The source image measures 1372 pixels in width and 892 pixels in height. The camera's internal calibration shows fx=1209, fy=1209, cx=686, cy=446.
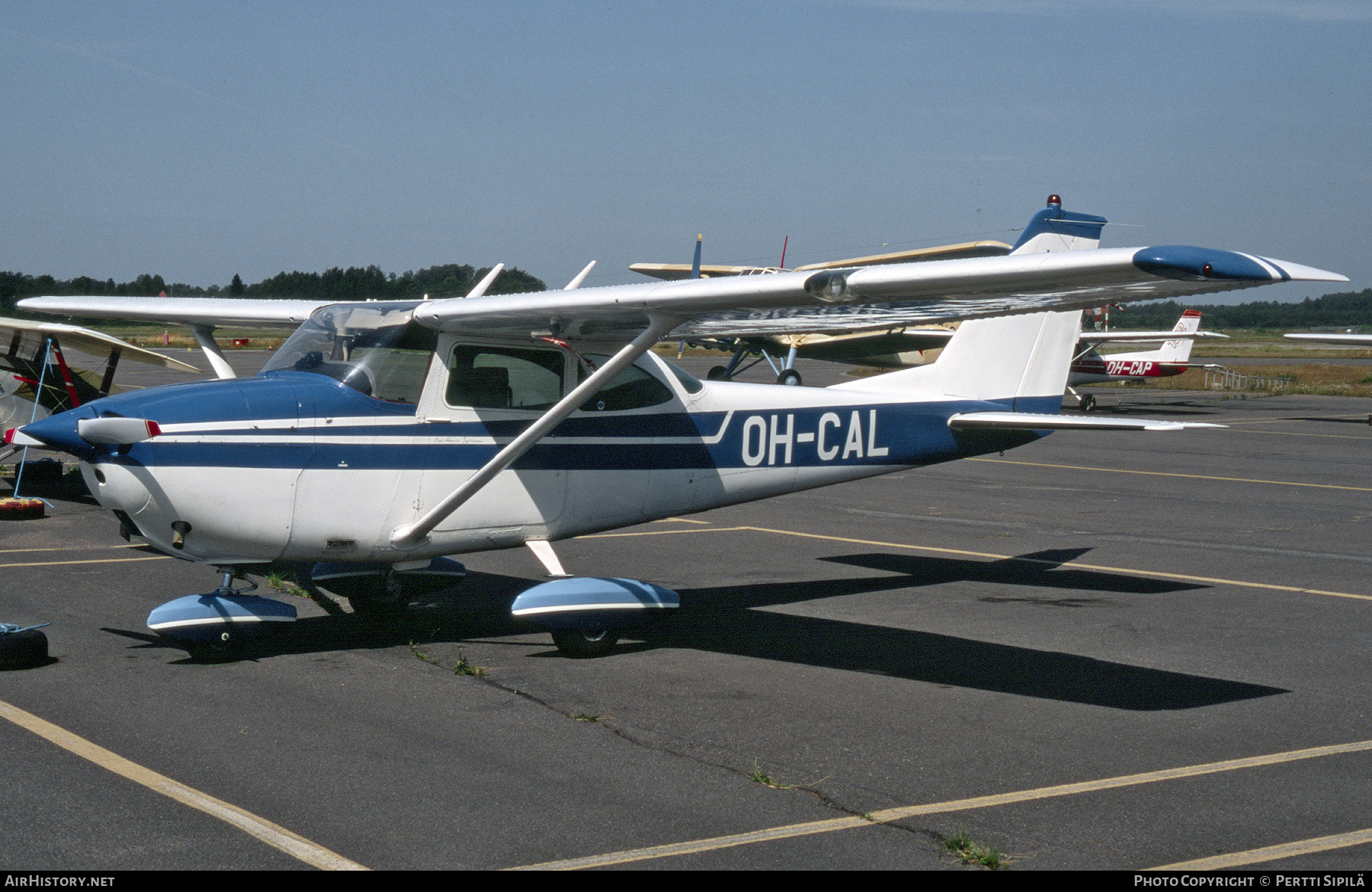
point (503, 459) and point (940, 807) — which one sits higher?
point (503, 459)

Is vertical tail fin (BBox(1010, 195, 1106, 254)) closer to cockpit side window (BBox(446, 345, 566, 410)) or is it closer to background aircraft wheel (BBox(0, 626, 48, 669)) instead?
cockpit side window (BBox(446, 345, 566, 410))

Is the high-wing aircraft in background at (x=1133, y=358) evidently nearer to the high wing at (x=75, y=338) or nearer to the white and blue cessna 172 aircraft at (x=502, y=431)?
the high wing at (x=75, y=338)

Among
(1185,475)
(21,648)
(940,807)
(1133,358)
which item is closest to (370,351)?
(21,648)

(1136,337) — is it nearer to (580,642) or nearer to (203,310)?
(203,310)

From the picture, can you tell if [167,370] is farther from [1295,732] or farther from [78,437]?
[1295,732]

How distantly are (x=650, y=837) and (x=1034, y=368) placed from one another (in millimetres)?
6703

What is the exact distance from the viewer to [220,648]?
6.89 metres

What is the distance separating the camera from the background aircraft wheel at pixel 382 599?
320 inches

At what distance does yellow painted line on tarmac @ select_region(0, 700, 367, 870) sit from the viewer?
13.4 ft

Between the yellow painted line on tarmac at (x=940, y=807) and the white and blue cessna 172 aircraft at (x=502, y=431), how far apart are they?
205cm

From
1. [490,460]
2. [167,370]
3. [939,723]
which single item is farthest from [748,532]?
[167,370]

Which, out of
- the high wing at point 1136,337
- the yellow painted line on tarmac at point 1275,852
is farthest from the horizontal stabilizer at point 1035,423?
the high wing at point 1136,337

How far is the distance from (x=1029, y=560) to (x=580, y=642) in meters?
5.11

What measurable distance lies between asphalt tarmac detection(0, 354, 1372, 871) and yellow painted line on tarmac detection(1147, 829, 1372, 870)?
2 centimetres
